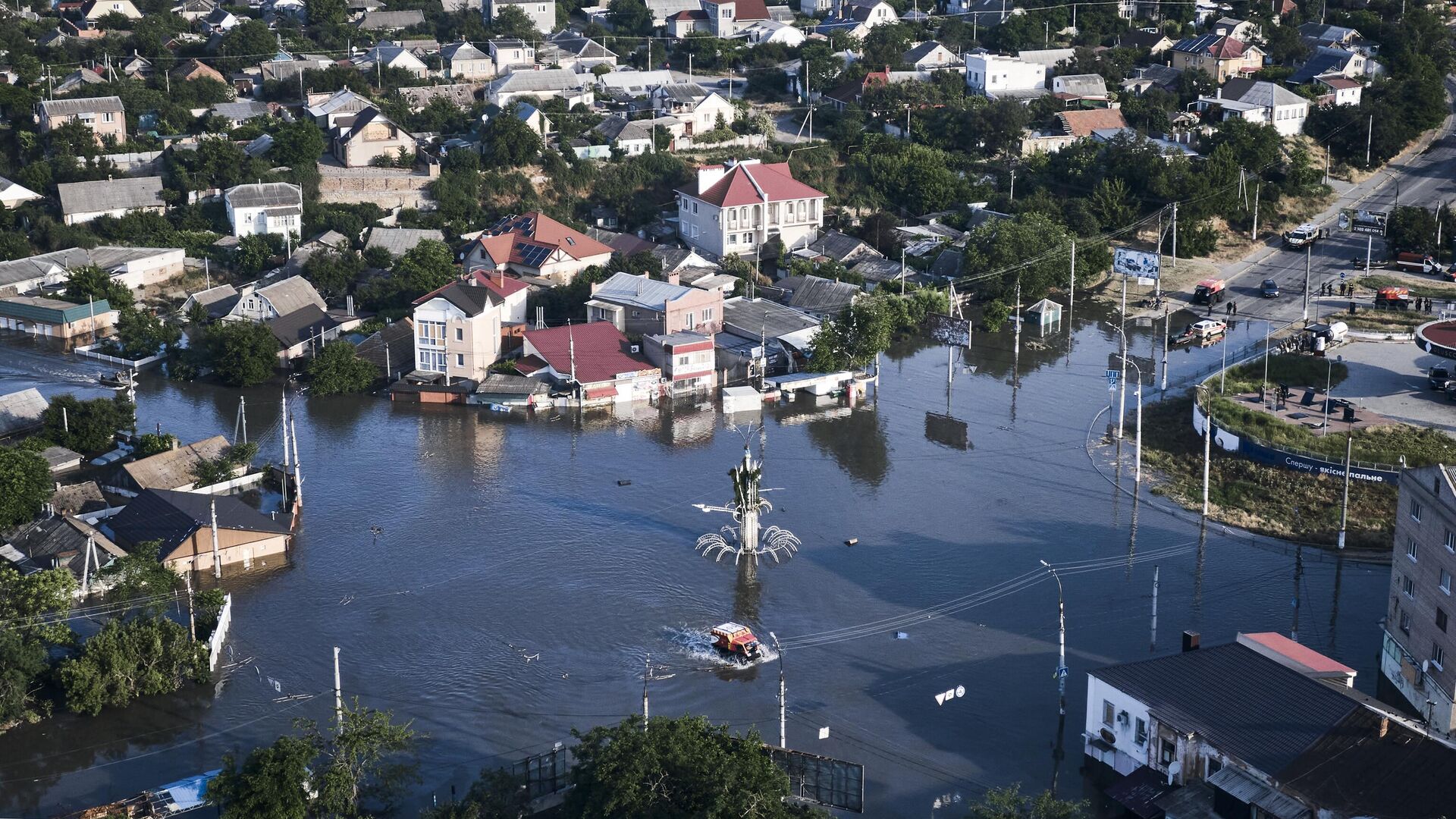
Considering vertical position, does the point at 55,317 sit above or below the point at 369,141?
below

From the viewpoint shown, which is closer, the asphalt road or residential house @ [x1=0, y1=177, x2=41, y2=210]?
the asphalt road

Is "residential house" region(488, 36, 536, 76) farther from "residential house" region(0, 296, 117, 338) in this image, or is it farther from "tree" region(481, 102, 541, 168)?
"residential house" region(0, 296, 117, 338)

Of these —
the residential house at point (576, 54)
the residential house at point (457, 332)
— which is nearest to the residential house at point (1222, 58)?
the residential house at point (576, 54)

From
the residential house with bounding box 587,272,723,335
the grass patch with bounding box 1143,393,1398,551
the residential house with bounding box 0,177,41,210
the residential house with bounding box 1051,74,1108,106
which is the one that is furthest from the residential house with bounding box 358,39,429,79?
the grass patch with bounding box 1143,393,1398,551

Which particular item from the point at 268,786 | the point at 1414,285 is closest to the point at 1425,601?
the point at 268,786

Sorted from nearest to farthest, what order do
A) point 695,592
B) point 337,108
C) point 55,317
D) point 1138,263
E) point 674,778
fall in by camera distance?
point 674,778
point 695,592
point 55,317
point 1138,263
point 337,108

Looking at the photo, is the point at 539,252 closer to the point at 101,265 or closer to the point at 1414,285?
the point at 101,265
